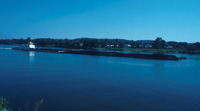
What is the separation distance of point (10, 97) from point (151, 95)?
901 centimetres

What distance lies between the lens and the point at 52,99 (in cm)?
1124

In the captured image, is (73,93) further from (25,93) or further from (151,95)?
(151,95)

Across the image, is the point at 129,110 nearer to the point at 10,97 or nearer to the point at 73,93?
the point at 73,93

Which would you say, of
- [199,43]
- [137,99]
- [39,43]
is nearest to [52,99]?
[137,99]

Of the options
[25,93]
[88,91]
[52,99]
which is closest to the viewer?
[52,99]

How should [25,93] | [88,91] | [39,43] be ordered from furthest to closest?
[39,43], [88,91], [25,93]

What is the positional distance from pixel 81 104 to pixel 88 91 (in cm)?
288

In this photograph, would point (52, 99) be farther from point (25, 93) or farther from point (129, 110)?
point (129, 110)

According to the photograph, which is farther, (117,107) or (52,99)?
(52,99)

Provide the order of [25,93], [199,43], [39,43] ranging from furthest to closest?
[39,43]
[199,43]
[25,93]

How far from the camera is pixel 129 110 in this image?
9922 millimetres

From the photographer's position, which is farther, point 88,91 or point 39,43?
point 39,43

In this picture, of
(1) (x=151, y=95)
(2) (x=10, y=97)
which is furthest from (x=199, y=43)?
(2) (x=10, y=97)

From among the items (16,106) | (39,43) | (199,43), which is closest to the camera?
(16,106)
